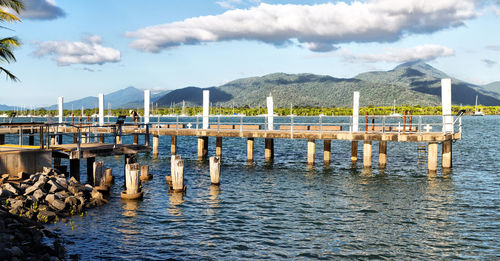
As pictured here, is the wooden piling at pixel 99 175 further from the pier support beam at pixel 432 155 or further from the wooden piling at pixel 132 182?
the pier support beam at pixel 432 155

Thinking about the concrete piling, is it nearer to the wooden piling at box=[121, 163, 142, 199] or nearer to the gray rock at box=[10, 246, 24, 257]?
the wooden piling at box=[121, 163, 142, 199]

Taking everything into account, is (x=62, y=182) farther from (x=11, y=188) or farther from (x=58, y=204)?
(x=11, y=188)

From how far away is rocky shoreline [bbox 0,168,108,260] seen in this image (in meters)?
11.1

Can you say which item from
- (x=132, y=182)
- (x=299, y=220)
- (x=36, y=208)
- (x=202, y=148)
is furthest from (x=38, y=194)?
(x=202, y=148)

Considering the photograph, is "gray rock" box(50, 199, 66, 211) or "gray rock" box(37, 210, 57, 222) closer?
"gray rock" box(37, 210, 57, 222)

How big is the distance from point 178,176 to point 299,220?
743 cm

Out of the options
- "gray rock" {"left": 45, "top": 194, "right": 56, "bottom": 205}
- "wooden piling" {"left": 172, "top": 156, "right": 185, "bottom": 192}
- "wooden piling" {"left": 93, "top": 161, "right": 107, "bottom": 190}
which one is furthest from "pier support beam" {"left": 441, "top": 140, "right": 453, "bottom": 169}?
"gray rock" {"left": 45, "top": 194, "right": 56, "bottom": 205}

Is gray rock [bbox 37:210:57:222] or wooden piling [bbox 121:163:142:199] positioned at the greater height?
wooden piling [bbox 121:163:142:199]

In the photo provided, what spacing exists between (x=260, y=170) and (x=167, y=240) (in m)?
17.6

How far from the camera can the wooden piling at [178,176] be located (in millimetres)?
20945

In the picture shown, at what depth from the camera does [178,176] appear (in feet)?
71.3

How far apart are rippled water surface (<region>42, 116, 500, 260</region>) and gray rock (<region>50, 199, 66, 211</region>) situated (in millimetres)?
1032

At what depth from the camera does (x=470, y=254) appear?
13.6 meters

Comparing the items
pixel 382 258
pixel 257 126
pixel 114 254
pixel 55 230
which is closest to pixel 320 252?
pixel 382 258
